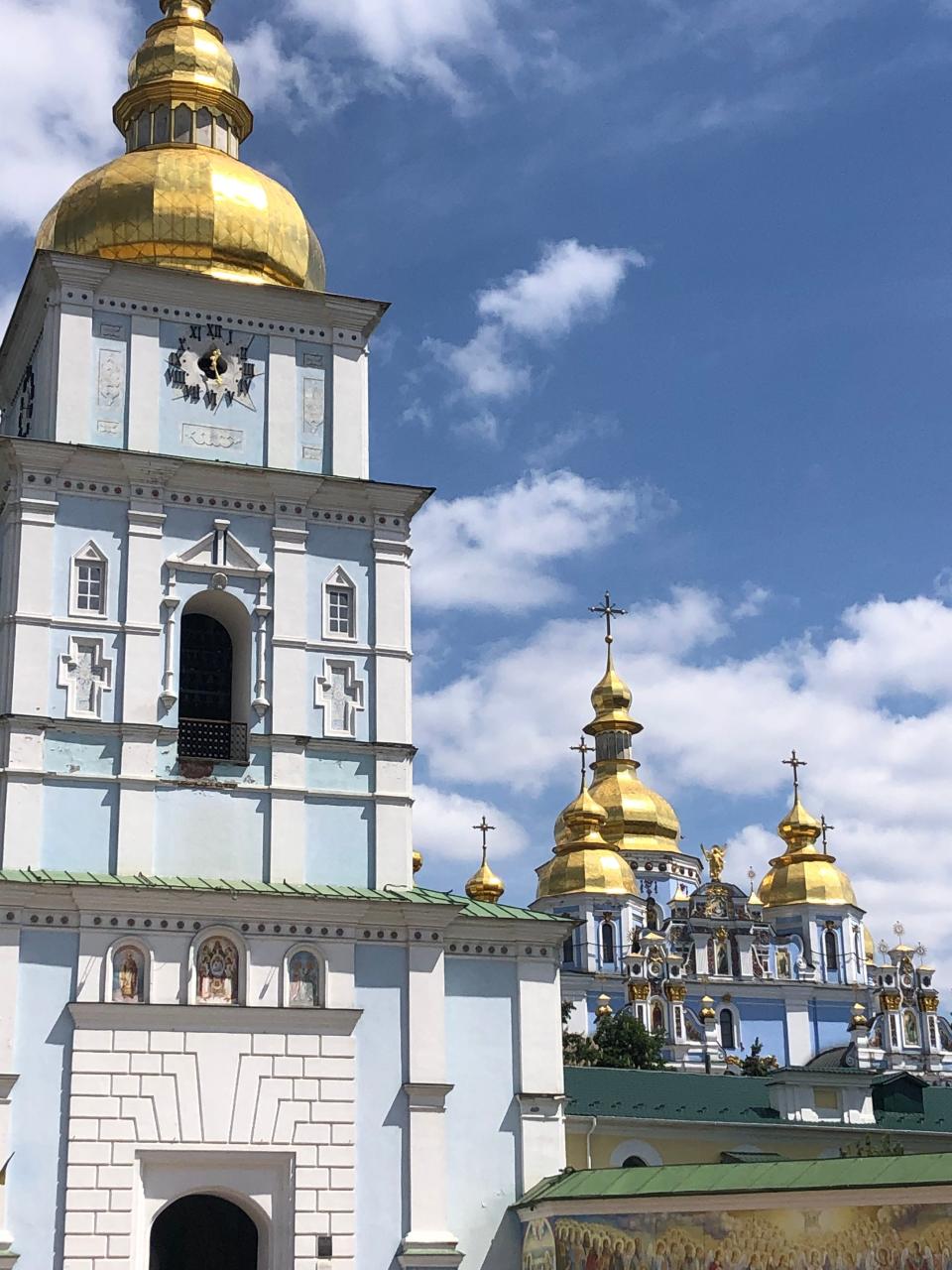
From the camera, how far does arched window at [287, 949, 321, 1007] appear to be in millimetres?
19359

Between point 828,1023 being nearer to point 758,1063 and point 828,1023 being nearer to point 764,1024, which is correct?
point 764,1024

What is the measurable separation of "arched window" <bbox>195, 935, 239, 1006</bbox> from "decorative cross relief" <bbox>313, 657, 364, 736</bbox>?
263 cm

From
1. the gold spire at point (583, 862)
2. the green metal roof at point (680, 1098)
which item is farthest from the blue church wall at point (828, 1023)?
the green metal roof at point (680, 1098)

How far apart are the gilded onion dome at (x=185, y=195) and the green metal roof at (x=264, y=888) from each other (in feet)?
22.6

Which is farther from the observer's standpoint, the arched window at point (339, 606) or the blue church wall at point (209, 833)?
the arched window at point (339, 606)

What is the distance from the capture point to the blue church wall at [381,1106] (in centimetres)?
1898

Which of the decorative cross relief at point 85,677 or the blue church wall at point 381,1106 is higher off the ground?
the decorative cross relief at point 85,677

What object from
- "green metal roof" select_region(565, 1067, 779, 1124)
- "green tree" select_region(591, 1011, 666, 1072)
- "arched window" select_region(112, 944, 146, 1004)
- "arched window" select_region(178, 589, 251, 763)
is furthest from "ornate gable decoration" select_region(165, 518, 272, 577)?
"green tree" select_region(591, 1011, 666, 1072)

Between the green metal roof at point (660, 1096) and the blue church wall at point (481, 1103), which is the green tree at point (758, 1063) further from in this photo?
the blue church wall at point (481, 1103)

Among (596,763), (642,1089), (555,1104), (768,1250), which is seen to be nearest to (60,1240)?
(555,1104)

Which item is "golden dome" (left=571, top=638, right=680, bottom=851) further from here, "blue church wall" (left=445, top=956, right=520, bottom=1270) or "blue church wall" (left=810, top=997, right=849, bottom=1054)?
"blue church wall" (left=445, top=956, right=520, bottom=1270)

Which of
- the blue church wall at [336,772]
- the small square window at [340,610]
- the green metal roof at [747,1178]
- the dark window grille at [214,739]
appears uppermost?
the small square window at [340,610]

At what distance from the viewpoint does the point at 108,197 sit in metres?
22.0

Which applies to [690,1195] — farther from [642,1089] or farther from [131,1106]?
[642,1089]
